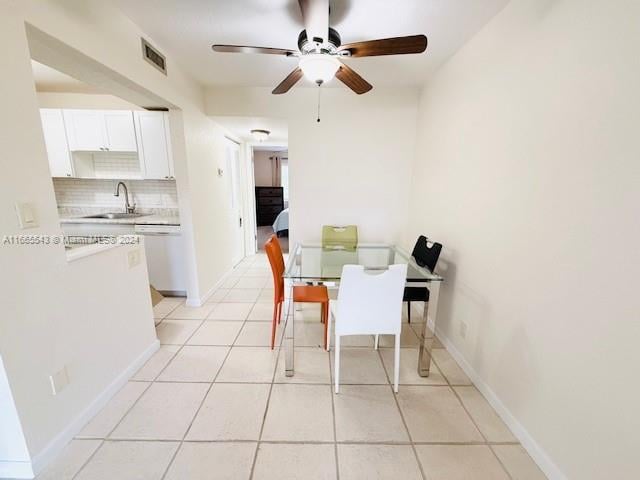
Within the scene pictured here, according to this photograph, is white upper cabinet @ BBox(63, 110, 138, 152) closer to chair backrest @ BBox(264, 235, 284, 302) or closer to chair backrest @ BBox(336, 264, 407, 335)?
chair backrest @ BBox(264, 235, 284, 302)

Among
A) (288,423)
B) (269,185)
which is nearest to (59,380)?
(288,423)

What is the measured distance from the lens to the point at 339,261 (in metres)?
2.29

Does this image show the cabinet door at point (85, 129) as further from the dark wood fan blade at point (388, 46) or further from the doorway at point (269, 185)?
the doorway at point (269, 185)

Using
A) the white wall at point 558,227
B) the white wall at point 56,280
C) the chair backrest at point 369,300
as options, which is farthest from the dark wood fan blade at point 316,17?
the chair backrest at point 369,300

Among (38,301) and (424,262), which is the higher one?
(38,301)

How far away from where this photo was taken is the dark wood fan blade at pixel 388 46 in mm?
1428

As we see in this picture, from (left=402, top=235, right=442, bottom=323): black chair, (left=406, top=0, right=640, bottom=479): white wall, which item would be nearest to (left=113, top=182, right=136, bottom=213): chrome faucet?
(left=402, top=235, right=442, bottom=323): black chair

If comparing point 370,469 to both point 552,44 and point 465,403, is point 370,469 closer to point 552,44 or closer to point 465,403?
point 465,403

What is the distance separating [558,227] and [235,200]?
3962mm

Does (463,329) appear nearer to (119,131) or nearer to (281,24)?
(281,24)

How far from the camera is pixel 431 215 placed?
2.58 m

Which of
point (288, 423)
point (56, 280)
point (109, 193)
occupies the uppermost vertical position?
point (109, 193)

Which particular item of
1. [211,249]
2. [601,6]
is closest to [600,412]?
[601,6]

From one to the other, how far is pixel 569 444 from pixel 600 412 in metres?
0.25
